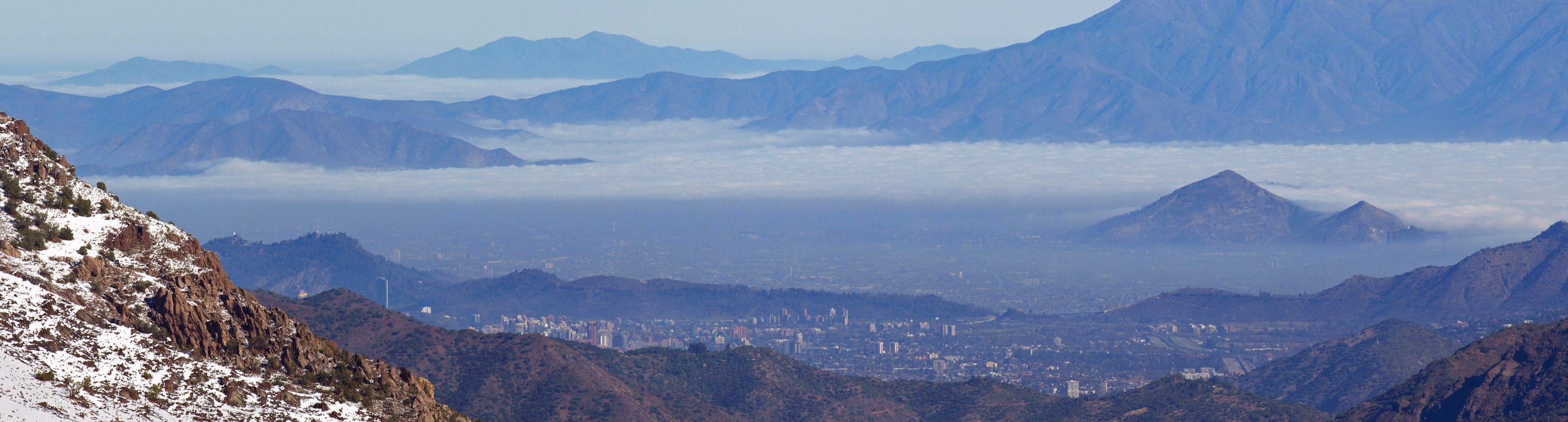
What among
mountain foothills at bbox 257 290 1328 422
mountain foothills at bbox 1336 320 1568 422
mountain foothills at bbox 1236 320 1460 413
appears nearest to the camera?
mountain foothills at bbox 1336 320 1568 422

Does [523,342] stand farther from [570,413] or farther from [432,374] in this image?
[570,413]

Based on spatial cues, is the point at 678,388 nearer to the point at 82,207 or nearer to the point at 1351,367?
the point at 1351,367

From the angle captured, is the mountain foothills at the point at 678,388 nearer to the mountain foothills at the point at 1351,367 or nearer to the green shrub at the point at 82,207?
the mountain foothills at the point at 1351,367

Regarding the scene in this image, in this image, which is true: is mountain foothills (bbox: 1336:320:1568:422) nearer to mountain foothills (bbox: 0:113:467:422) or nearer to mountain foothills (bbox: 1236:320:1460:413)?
mountain foothills (bbox: 1236:320:1460:413)

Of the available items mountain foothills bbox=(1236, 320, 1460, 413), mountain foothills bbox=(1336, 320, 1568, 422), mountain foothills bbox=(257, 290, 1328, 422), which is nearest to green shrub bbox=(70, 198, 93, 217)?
mountain foothills bbox=(257, 290, 1328, 422)

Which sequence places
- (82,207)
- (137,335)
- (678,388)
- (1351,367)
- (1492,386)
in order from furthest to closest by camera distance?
(1351,367) → (678,388) → (1492,386) → (82,207) → (137,335)

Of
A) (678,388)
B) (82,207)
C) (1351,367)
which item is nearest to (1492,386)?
(678,388)
